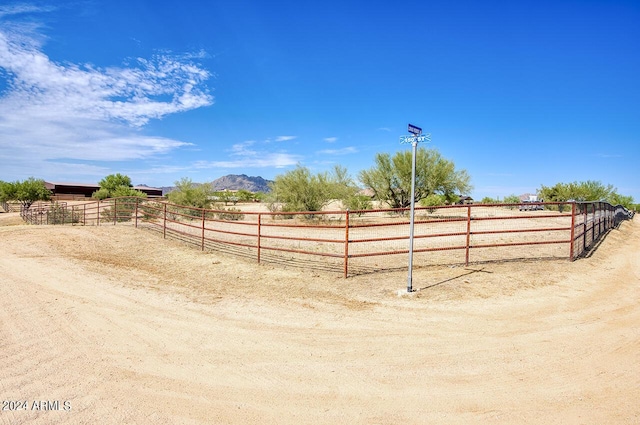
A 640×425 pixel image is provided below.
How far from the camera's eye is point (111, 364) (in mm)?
4008

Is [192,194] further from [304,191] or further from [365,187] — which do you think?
[365,187]

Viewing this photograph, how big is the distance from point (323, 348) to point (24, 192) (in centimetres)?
6770

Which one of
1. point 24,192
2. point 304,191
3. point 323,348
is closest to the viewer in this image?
point 323,348

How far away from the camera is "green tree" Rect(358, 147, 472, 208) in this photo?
1150 inches

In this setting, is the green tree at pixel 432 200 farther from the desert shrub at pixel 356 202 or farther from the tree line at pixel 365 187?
the desert shrub at pixel 356 202

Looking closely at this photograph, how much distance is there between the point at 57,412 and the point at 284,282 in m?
5.13

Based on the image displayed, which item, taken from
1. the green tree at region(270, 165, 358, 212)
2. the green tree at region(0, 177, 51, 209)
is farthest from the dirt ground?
the green tree at region(0, 177, 51, 209)

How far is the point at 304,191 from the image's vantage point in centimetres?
2714

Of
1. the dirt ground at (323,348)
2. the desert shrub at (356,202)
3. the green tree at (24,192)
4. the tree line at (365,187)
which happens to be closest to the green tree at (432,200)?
the tree line at (365,187)

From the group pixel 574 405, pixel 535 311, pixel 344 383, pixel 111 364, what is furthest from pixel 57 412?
pixel 535 311

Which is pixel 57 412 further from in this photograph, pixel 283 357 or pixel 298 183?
pixel 298 183

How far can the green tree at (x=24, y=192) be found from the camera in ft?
173

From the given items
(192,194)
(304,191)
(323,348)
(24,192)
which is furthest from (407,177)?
(24,192)

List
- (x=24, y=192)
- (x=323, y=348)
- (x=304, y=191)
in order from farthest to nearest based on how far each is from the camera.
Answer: (x=24, y=192) < (x=304, y=191) < (x=323, y=348)
